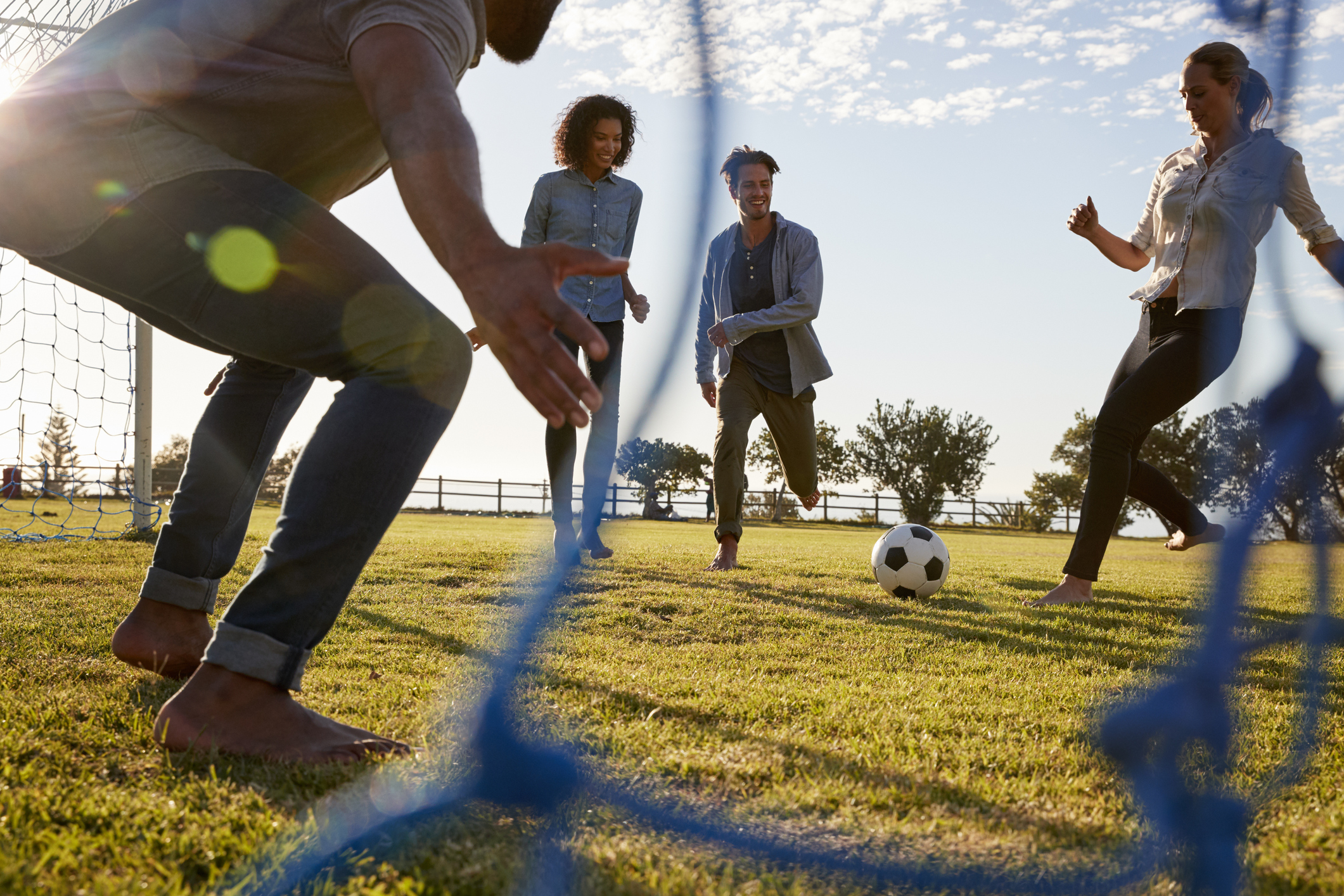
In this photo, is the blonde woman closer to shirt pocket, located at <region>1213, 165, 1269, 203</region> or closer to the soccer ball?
shirt pocket, located at <region>1213, 165, 1269, 203</region>

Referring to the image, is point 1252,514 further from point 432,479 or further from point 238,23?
point 432,479

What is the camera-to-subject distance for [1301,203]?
11.0 ft

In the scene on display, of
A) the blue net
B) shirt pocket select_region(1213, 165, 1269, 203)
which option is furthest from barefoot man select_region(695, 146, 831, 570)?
the blue net

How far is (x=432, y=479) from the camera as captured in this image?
32250mm

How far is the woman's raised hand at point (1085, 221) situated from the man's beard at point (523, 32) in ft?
9.32

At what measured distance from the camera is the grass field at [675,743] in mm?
1101

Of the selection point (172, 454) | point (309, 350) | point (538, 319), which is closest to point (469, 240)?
point (538, 319)

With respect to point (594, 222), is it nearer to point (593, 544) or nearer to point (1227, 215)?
point (593, 544)

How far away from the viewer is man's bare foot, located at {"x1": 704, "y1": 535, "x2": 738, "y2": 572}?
531cm

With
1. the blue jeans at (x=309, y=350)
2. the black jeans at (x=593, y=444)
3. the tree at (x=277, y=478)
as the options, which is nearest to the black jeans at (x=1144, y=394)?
the black jeans at (x=593, y=444)

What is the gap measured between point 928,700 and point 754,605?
5.40 ft

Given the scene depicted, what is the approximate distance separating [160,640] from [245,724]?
29.2 inches

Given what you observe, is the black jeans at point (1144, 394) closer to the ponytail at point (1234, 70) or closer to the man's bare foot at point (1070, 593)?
the man's bare foot at point (1070, 593)

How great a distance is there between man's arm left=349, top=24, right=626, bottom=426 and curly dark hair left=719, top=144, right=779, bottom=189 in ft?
13.2
